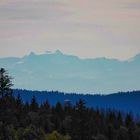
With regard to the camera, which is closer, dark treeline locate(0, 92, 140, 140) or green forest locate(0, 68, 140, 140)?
green forest locate(0, 68, 140, 140)

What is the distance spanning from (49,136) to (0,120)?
77.1ft

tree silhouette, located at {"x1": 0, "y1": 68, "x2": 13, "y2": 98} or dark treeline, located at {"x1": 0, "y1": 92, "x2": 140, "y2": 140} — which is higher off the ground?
tree silhouette, located at {"x1": 0, "y1": 68, "x2": 13, "y2": 98}

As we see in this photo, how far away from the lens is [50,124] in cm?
15975

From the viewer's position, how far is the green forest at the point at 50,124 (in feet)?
305

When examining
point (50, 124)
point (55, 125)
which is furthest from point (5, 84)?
point (55, 125)

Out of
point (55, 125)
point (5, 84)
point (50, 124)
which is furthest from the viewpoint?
point (55, 125)

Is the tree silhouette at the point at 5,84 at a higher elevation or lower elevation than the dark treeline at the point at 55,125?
higher

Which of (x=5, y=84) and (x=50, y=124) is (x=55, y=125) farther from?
(x=5, y=84)

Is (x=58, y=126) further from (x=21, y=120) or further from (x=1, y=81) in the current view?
(x=1, y=81)

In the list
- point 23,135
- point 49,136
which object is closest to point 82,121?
point 49,136

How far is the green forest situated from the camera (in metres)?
92.9

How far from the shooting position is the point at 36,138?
337 ft

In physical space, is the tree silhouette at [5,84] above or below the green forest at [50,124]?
above

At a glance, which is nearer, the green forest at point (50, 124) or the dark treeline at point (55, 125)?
the green forest at point (50, 124)
